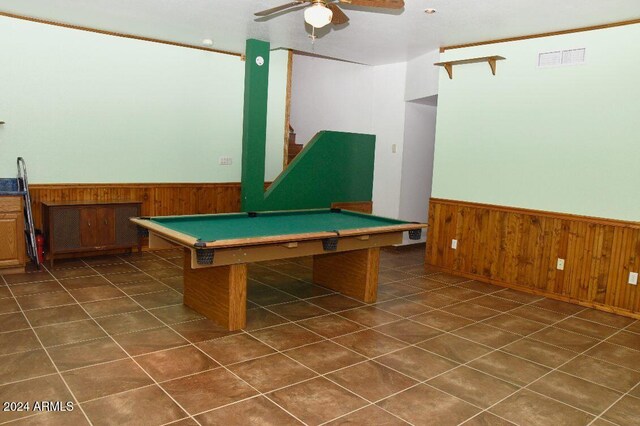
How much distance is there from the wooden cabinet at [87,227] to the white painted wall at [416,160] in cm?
399

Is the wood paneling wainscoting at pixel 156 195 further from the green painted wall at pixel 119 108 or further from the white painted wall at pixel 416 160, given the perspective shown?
the white painted wall at pixel 416 160

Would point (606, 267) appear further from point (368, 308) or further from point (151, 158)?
point (151, 158)

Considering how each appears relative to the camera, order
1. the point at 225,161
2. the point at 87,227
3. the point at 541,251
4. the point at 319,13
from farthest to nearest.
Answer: the point at 225,161, the point at 87,227, the point at 541,251, the point at 319,13

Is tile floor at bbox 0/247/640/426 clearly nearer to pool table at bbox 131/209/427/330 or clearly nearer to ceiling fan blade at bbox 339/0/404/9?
pool table at bbox 131/209/427/330

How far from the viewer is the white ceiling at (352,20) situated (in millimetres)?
4645

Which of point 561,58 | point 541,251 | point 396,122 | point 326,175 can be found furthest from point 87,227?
point 561,58

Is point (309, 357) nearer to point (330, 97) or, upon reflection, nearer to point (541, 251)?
point (541, 251)

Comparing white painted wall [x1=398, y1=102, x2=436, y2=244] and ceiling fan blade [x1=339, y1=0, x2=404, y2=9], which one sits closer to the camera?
ceiling fan blade [x1=339, y1=0, x2=404, y2=9]

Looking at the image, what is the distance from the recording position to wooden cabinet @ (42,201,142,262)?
19.3 feet

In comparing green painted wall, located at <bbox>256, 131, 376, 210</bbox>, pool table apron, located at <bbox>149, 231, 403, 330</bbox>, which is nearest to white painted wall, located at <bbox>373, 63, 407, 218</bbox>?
green painted wall, located at <bbox>256, 131, 376, 210</bbox>

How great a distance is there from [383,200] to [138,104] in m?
3.88

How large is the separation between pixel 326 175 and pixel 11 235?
3903 mm

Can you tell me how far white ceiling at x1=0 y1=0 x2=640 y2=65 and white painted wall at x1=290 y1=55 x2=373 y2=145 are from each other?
5.02 feet

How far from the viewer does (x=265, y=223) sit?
4.77 metres
